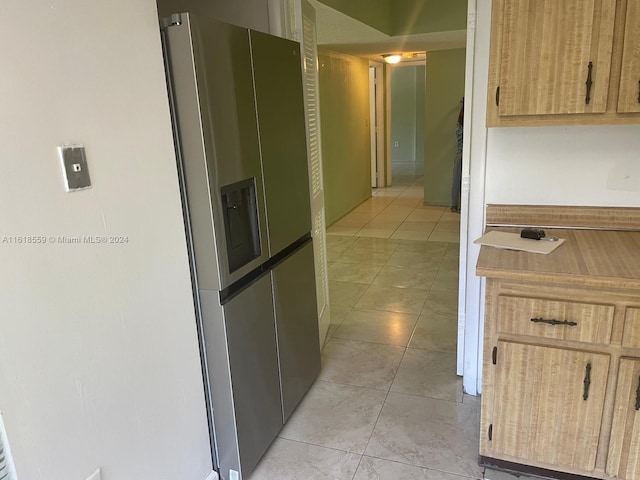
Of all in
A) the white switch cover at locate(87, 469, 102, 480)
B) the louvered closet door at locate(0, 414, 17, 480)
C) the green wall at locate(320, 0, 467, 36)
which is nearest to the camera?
the louvered closet door at locate(0, 414, 17, 480)

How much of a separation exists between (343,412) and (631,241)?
4.82 ft

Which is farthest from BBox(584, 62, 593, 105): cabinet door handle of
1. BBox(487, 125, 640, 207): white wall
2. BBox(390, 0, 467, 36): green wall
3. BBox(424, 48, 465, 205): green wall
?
BBox(424, 48, 465, 205): green wall

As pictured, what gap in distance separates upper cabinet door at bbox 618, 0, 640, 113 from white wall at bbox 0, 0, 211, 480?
5.09 feet

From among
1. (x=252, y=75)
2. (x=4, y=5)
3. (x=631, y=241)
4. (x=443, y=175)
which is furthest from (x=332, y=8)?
(x=443, y=175)

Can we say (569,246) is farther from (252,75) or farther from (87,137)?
(87,137)

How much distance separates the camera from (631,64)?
65.4 inches

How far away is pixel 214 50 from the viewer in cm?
155

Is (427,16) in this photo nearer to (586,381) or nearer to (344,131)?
(344,131)

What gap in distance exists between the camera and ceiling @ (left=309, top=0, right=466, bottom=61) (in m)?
3.81

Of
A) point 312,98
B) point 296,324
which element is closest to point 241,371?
point 296,324

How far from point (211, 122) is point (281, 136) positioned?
19.9 inches

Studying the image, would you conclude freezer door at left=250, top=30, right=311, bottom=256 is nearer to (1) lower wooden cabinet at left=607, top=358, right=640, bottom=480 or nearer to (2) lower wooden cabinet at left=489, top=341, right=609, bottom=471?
(2) lower wooden cabinet at left=489, top=341, right=609, bottom=471

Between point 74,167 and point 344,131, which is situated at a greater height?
point 74,167

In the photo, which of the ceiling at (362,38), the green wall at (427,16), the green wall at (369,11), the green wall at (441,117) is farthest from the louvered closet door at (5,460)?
the green wall at (441,117)
